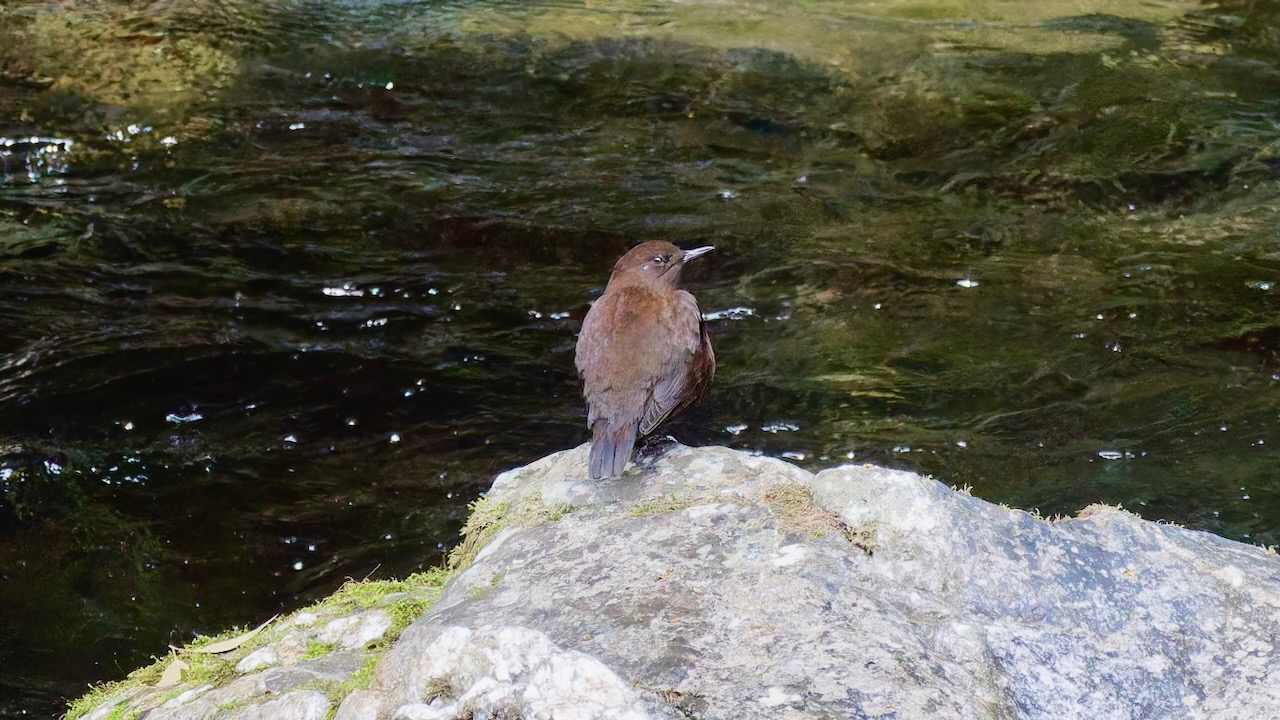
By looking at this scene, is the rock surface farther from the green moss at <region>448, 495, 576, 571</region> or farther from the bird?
the bird

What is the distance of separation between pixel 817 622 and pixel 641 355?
2.23 metres

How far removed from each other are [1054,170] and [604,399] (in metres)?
4.66

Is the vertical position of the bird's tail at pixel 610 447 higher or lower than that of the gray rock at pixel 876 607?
lower

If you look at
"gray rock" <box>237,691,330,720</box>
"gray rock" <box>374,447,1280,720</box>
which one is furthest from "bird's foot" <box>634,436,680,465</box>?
"gray rock" <box>237,691,330,720</box>

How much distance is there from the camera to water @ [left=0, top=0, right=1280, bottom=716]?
5859 millimetres

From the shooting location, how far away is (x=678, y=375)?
4.93m

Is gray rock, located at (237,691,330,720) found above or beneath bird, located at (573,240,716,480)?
beneath

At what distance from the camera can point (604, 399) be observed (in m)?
4.75

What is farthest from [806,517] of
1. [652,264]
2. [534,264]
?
[534,264]

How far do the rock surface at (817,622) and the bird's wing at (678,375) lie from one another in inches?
37.0

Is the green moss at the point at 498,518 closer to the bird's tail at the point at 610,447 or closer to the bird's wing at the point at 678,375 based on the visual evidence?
the bird's tail at the point at 610,447

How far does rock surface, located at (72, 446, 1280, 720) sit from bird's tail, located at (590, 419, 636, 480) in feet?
1.03

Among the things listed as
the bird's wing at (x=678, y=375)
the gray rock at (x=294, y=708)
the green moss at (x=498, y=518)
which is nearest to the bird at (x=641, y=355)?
the bird's wing at (x=678, y=375)

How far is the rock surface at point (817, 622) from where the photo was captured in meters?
2.59
